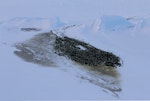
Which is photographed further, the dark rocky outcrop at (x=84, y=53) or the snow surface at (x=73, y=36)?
the dark rocky outcrop at (x=84, y=53)

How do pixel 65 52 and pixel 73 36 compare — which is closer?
pixel 65 52

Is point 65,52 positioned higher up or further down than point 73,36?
further down

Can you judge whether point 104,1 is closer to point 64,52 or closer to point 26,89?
point 64,52

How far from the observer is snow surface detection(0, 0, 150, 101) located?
6070 millimetres

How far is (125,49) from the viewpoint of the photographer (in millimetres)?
8375

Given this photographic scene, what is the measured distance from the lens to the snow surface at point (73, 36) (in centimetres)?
607

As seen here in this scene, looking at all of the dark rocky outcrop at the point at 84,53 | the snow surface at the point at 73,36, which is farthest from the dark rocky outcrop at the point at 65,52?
the snow surface at the point at 73,36

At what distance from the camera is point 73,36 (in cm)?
896

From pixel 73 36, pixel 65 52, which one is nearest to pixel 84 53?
pixel 65 52

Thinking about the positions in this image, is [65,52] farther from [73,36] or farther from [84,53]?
[73,36]

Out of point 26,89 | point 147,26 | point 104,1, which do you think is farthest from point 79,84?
point 104,1

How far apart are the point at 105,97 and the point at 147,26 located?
3.83 metres

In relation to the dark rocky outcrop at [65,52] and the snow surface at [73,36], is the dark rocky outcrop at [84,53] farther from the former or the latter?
the snow surface at [73,36]

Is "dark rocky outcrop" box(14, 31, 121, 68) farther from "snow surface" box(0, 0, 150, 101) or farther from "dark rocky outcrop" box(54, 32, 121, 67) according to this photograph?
"snow surface" box(0, 0, 150, 101)
